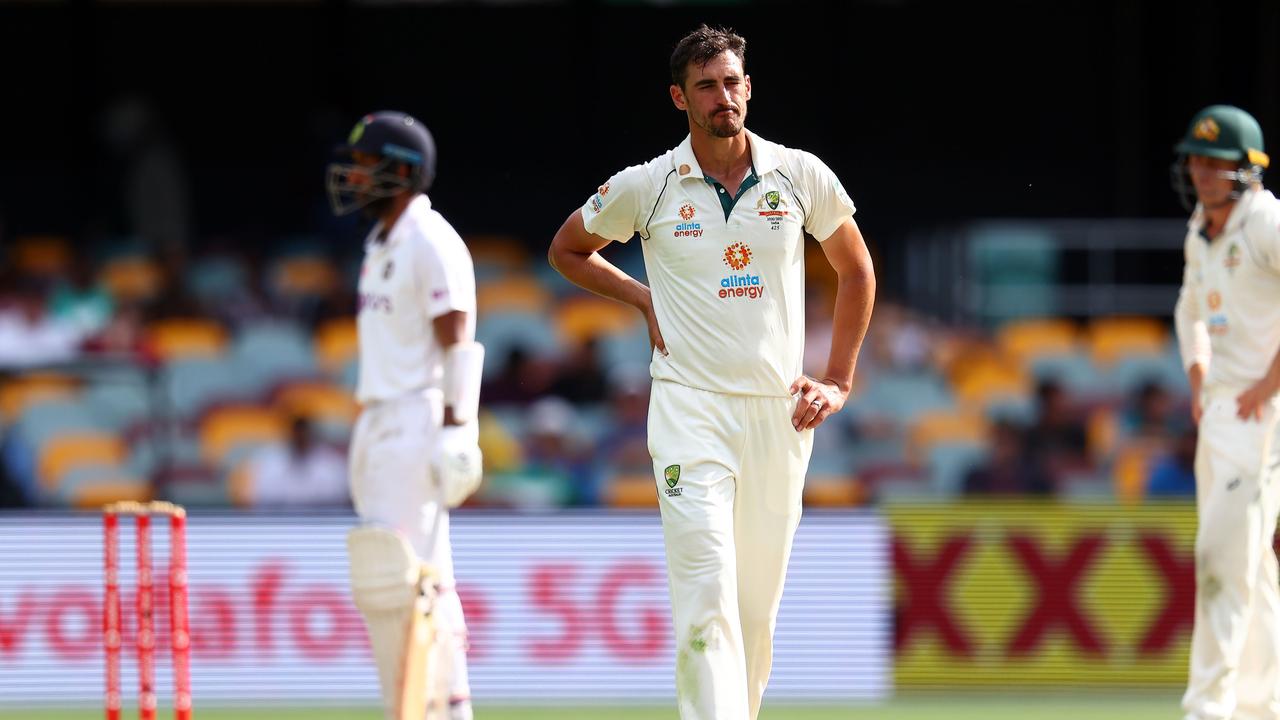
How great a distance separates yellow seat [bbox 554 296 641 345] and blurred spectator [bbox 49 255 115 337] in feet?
8.64

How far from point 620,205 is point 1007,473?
4820 mm

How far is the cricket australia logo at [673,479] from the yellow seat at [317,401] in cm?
533

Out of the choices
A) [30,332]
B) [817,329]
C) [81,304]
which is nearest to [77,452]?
[30,332]

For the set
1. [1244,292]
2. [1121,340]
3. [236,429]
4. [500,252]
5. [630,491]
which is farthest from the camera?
[500,252]

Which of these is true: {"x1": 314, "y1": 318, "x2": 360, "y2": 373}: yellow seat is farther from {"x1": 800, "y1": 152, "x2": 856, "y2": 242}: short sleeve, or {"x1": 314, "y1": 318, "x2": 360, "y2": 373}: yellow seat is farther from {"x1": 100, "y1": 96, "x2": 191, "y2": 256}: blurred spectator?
{"x1": 800, "y1": 152, "x2": 856, "y2": 242}: short sleeve

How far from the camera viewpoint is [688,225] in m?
4.92

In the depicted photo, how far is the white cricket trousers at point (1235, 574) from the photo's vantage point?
5988 millimetres

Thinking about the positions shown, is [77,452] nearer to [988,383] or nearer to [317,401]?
[317,401]

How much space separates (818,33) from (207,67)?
4318 millimetres

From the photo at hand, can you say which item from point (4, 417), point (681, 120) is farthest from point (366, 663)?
point (681, 120)

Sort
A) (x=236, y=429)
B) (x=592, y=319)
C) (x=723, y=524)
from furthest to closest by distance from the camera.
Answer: (x=592, y=319) < (x=236, y=429) < (x=723, y=524)

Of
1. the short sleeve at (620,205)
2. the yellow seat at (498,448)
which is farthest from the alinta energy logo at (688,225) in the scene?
the yellow seat at (498,448)

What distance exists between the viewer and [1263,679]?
614 cm

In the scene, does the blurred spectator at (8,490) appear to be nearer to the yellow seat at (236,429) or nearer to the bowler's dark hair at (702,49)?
the yellow seat at (236,429)
